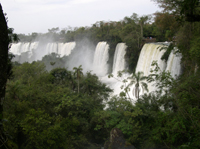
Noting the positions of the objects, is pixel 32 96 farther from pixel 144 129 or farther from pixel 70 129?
pixel 144 129

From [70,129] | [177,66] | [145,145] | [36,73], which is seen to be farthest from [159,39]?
[70,129]

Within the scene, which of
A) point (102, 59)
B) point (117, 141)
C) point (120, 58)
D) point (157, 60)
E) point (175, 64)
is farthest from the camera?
point (102, 59)

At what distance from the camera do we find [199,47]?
8.48 meters

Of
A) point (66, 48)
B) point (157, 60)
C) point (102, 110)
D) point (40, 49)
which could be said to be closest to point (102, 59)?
point (66, 48)

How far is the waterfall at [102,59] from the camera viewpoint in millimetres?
33781

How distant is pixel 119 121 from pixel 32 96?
610 centimetres

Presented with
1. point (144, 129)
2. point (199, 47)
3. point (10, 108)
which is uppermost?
point (199, 47)

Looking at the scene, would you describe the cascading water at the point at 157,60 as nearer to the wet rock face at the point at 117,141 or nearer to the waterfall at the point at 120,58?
the wet rock face at the point at 117,141

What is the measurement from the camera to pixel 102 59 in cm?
3441

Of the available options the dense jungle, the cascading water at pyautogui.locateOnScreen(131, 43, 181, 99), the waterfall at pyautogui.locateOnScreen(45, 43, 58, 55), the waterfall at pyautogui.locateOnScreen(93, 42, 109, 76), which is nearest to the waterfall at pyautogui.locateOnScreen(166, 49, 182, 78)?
the cascading water at pyautogui.locateOnScreen(131, 43, 181, 99)

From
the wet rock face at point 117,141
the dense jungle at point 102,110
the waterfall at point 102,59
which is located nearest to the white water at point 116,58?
the waterfall at point 102,59

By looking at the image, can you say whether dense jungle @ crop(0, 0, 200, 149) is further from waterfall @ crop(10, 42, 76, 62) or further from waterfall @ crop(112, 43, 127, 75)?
waterfall @ crop(10, 42, 76, 62)

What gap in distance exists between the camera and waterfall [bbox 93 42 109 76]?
33.8m

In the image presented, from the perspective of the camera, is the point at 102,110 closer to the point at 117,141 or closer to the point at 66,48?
the point at 117,141
